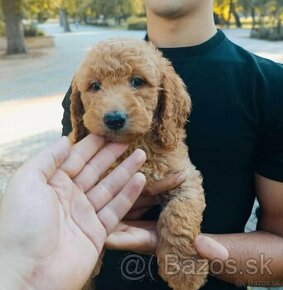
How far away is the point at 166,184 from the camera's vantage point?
2695 mm

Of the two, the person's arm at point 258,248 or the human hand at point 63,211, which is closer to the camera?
the human hand at point 63,211

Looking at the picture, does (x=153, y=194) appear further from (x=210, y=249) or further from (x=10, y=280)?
(x=10, y=280)

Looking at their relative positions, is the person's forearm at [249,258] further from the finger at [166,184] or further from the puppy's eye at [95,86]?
the puppy's eye at [95,86]

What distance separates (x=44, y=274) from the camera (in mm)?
2148

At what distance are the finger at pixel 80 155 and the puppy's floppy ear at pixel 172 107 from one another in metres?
0.42

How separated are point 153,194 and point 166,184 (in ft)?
0.36

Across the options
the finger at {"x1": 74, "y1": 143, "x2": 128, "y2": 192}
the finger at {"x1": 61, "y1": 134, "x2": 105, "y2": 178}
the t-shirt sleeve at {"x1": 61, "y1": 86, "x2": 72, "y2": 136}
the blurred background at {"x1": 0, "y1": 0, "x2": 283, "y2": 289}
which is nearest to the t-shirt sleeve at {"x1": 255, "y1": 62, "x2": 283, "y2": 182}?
the finger at {"x1": 74, "y1": 143, "x2": 128, "y2": 192}

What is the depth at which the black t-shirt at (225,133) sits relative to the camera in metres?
2.80

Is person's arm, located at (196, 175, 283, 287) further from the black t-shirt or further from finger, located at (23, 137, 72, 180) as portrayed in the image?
finger, located at (23, 137, 72, 180)

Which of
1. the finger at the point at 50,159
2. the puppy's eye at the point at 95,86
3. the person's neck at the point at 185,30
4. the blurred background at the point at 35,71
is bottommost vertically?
the blurred background at the point at 35,71

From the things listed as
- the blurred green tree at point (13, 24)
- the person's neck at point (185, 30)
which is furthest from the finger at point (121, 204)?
the blurred green tree at point (13, 24)

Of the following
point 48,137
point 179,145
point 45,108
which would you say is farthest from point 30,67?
point 179,145

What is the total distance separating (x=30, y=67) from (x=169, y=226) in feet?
72.4

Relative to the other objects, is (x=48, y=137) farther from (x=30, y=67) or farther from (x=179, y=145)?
(x=30, y=67)
